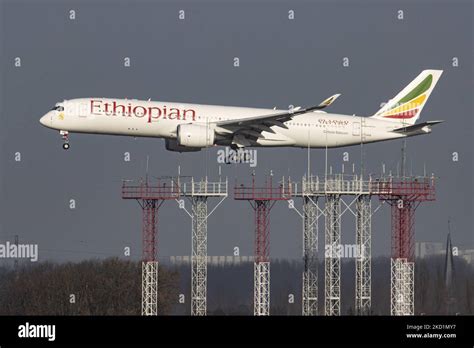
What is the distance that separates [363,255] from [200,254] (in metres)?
9.90

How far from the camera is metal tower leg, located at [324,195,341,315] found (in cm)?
8169

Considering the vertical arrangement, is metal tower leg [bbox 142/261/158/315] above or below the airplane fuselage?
below

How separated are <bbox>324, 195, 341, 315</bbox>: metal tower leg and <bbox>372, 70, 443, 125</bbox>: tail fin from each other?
11061mm

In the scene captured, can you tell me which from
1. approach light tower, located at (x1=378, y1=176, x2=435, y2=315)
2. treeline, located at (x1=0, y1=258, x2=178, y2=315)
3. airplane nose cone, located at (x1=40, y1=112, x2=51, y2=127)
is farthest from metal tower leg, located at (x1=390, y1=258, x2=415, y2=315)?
treeline, located at (x1=0, y1=258, x2=178, y2=315)

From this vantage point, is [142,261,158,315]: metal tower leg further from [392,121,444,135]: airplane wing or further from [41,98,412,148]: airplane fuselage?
[392,121,444,135]: airplane wing

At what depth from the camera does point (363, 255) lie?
8175cm

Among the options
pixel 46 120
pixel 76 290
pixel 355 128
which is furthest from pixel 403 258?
pixel 76 290

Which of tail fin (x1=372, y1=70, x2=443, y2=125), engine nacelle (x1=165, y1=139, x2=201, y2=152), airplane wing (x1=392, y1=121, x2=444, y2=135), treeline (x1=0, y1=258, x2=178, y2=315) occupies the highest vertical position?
tail fin (x1=372, y1=70, x2=443, y2=125)

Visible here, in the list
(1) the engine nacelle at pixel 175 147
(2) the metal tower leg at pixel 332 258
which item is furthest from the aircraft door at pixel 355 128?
(1) the engine nacelle at pixel 175 147

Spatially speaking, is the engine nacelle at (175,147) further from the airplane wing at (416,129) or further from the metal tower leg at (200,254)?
the airplane wing at (416,129)
